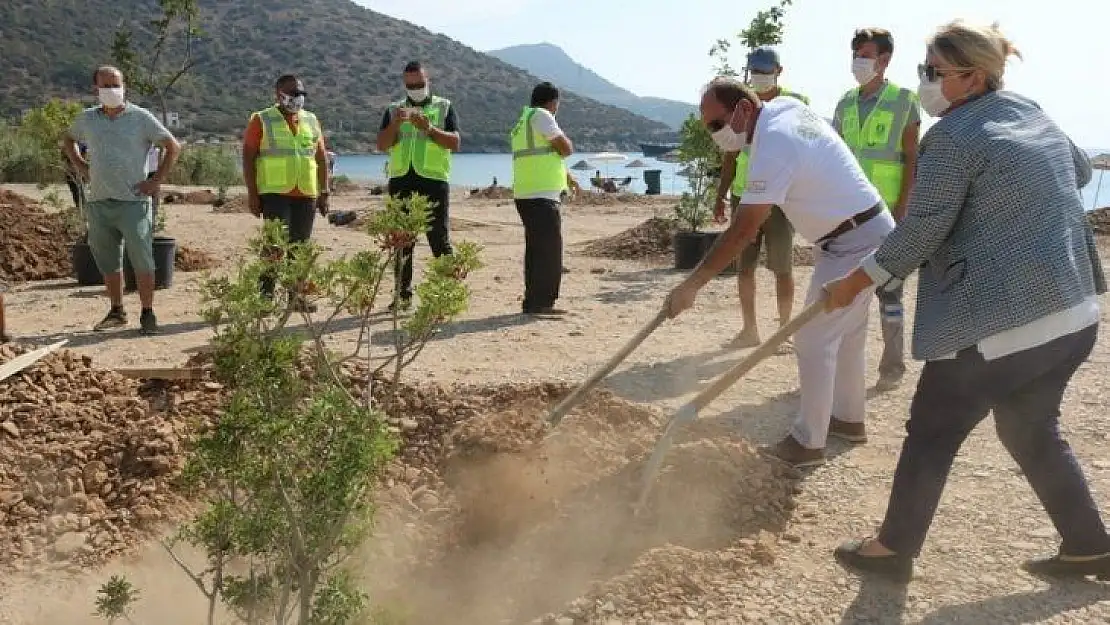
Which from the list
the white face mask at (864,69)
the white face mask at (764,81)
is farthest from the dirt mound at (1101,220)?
the white face mask at (864,69)

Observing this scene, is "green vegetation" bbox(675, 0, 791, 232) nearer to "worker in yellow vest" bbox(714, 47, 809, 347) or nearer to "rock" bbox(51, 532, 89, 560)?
"worker in yellow vest" bbox(714, 47, 809, 347)

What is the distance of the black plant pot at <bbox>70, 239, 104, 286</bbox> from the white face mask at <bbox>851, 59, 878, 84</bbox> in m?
6.78

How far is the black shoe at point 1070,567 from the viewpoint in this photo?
10.2 feet

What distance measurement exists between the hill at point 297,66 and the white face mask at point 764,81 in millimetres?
53125

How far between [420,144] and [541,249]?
1222mm

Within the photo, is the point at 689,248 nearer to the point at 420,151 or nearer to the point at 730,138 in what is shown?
the point at 420,151

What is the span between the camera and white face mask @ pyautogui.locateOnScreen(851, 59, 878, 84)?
5301 mm

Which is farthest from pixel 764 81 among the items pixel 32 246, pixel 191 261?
pixel 32 246

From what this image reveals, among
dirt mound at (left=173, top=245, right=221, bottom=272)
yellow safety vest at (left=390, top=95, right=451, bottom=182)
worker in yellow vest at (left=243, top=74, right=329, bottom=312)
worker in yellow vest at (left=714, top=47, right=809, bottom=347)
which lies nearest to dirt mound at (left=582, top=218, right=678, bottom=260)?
dirt mound at (left=173, top=245, right=221, bottom=272)

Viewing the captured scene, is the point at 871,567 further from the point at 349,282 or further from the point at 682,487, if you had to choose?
the point at 349,282

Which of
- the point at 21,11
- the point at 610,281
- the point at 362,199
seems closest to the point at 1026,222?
the point at 610,281

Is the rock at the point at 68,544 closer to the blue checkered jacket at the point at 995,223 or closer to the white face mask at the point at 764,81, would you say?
the blue checkered jacket at the point at 995,223

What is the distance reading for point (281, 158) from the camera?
22.5 ft

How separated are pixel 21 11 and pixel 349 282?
81.3m
